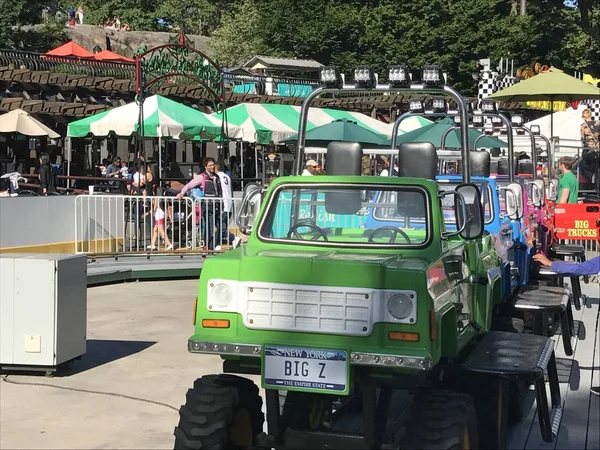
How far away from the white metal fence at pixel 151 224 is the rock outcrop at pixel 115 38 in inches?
1809

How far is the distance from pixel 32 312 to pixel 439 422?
4716mm

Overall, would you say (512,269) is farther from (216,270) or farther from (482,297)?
(216,270)


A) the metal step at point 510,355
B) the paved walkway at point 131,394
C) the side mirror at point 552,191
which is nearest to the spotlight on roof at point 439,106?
the paved walkway at point 131,394

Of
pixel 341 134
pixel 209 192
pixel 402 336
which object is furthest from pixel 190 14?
pixel 402 336

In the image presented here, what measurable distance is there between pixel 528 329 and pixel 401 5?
157ft

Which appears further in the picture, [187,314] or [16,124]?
[16,124]

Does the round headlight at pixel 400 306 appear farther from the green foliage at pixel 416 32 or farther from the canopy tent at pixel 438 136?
the green foliage at pixel 416 32

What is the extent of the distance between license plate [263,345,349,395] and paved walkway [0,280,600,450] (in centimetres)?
174

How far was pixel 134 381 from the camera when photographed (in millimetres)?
9000

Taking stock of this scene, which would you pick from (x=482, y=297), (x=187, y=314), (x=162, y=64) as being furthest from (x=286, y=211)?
(x=162, y=64)

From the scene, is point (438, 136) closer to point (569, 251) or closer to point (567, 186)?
point (567, 186)

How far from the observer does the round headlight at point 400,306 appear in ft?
18.3

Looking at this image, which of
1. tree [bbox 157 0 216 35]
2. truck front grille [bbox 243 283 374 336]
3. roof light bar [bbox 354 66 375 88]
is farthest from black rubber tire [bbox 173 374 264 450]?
tree [bbox 157 0 216 35]

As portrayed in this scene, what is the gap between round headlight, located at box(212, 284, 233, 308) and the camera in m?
5.90
